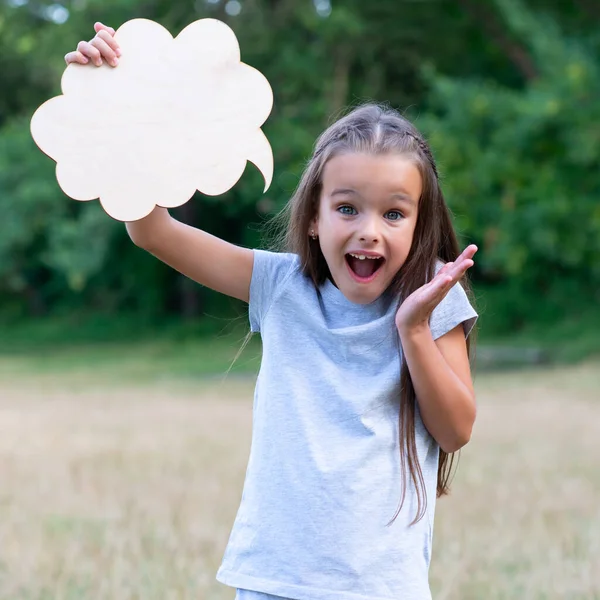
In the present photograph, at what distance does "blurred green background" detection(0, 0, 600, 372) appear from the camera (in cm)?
1578

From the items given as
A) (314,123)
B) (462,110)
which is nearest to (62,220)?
(314,123)

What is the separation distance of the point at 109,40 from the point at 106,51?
0.11 feet

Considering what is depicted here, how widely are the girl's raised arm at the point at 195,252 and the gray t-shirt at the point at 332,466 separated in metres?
0.13

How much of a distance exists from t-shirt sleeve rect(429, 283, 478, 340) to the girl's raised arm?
1.26 ft

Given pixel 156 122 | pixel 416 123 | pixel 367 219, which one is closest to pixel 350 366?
pixel 367 219

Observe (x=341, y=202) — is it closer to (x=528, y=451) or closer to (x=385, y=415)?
(x=385, y=415)

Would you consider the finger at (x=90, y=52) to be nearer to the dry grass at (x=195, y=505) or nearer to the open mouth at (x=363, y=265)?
the open mouth at (x=363, y=265)

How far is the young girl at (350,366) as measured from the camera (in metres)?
1.98

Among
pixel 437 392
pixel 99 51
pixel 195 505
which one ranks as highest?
pixel 99 51

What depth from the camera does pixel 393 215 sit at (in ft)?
6.88

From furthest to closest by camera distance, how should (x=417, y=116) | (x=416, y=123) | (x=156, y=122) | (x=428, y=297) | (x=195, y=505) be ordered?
(x=416, y=123) → (x=417, y=116) → (x=195, y=505) → (x=156, y=122) → (x=428, y=297)

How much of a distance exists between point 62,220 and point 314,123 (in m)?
4.72

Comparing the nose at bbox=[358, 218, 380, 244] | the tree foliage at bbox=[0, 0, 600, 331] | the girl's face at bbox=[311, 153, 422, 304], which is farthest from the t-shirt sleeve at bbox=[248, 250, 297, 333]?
the tree foliage at bbox=[0, 0, 600, 331]

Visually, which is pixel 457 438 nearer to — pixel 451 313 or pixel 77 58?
pixel 451 313
